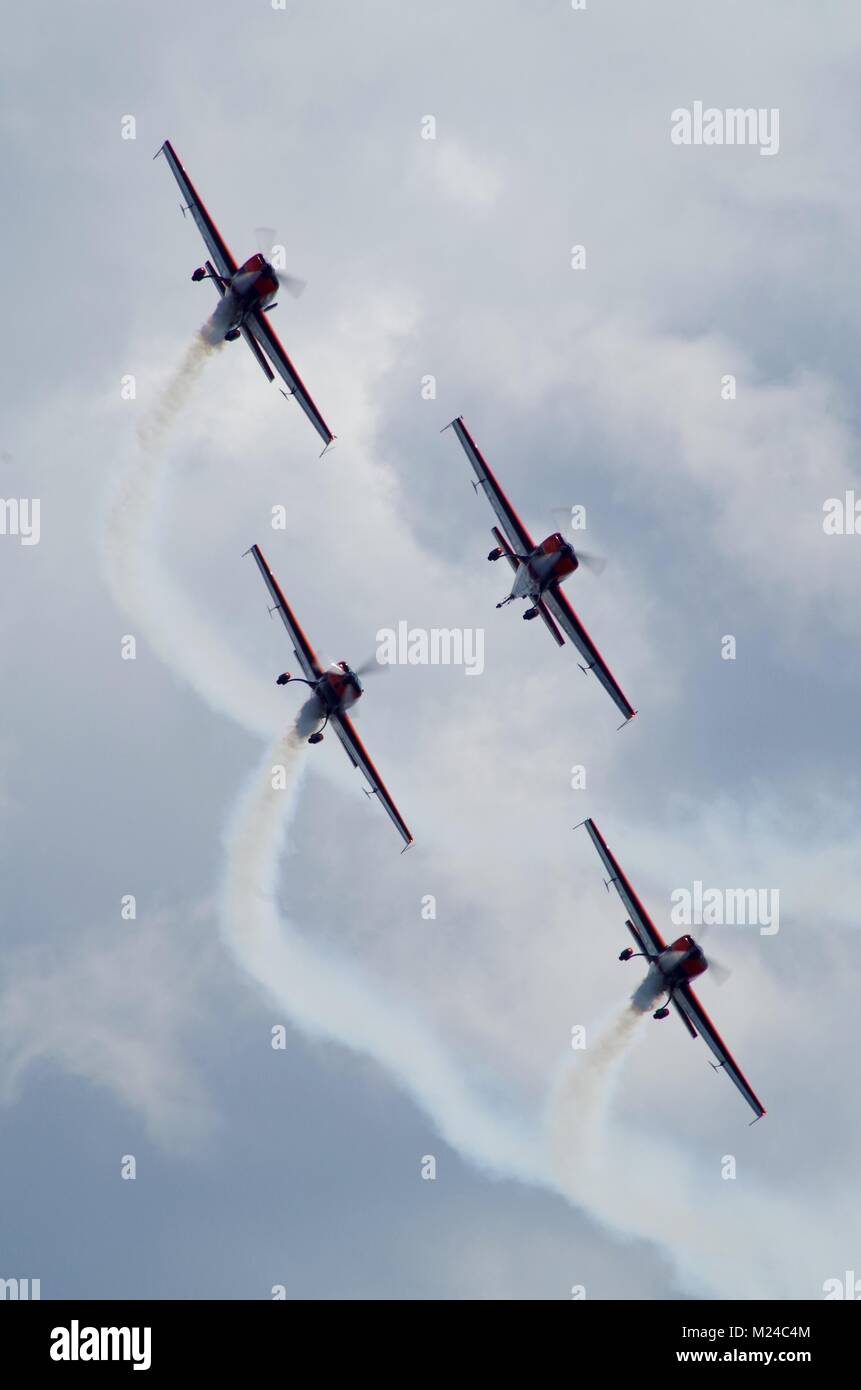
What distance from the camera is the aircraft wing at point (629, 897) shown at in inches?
3401

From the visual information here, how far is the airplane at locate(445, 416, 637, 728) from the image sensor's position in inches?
3366

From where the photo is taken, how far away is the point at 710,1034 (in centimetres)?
8906

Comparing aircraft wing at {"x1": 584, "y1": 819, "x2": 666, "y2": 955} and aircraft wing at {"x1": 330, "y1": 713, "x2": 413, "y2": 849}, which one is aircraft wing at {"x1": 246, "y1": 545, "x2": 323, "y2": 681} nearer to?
aircraft wing at {"x1": 330, "y1": 713, "x2": 413, "y2": 849}

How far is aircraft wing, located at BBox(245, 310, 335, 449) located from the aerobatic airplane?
2256cm

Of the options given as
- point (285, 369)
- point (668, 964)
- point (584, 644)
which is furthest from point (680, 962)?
point (285, 369)

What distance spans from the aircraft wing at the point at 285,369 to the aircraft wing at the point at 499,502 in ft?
21.1

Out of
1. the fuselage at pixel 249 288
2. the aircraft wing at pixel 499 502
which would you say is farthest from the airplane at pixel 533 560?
the fuselage at pixel 249 288

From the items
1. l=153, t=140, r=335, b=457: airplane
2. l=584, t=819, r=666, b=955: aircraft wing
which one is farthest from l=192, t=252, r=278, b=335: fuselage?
l=584, t=819, r=666, b=955: aircraft wing

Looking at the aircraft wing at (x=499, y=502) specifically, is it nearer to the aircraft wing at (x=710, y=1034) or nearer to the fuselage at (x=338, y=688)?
the fuselage at (x=338, y=688)

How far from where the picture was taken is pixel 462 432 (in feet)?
284
